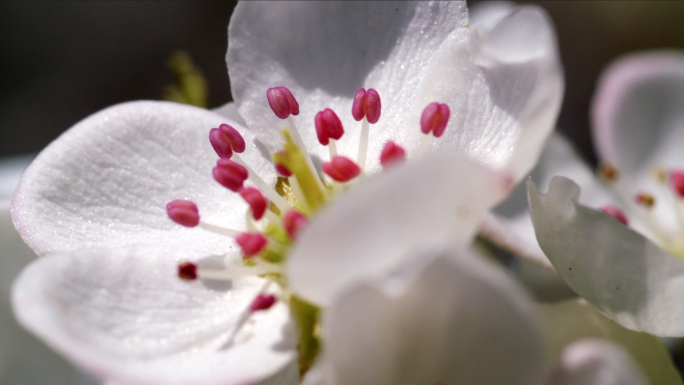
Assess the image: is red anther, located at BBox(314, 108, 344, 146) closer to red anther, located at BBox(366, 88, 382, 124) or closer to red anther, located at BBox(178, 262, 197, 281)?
red anther, located at BBox(366, 88, 382, 124)

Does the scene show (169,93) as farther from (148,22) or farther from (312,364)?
(148,22)

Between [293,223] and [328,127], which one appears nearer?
[293,223]

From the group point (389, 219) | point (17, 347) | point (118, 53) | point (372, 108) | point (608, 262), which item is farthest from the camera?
point (118, 53)

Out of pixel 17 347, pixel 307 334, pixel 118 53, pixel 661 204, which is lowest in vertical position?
pixel 118 53

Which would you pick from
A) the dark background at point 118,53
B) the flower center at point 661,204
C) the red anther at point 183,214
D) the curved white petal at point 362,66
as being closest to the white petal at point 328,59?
the curved white petal at point 362,66

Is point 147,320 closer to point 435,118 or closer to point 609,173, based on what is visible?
point 435,118

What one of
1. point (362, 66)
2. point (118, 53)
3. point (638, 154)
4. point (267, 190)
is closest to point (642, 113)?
point (638, 154)

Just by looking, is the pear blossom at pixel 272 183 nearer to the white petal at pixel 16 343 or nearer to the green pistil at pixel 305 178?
the green pistil at pixel 305 178
